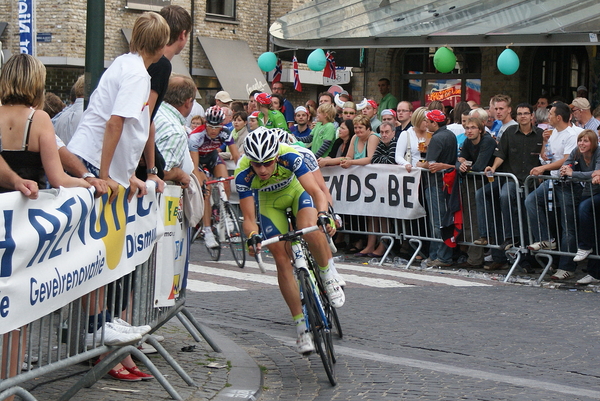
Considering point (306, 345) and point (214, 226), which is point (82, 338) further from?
point (214, 226)

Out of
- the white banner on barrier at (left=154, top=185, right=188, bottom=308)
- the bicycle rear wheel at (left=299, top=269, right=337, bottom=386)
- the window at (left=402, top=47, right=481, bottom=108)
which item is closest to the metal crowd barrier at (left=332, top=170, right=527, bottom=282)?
the bicycle rear wheel at (left=299, top=269, right=337, bottom=386)

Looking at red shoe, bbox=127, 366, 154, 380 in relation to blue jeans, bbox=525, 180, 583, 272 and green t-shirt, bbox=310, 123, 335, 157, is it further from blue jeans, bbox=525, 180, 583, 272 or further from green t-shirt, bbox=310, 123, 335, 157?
green t-shirt, bbox=310, 123, 335, 157

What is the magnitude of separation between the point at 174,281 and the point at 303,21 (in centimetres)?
1641

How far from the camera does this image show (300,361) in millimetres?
7051

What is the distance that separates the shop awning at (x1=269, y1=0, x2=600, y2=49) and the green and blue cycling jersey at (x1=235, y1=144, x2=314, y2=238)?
393 inches

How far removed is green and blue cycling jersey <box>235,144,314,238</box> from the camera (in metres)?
7.03

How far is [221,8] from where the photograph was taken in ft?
104

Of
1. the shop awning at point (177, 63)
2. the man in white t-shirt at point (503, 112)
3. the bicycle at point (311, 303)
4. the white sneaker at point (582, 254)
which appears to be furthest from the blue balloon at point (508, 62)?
the shop awning at point (177, 63)

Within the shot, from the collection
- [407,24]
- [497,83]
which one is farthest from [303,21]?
[497,83]

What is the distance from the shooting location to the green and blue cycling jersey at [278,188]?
7027mm

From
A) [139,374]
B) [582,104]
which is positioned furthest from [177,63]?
[139,374]

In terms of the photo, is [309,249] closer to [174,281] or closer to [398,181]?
[174,281]

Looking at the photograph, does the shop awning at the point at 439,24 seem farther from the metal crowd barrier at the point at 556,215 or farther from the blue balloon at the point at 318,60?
the metal crowd barrier at the point at 556,215

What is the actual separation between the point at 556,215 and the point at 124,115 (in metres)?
7.29
